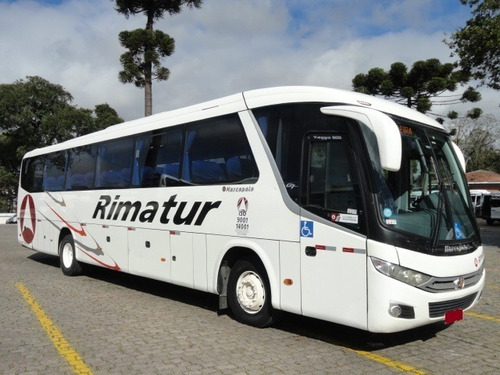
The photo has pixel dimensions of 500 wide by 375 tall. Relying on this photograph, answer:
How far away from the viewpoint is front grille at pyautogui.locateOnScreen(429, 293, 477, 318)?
512 centimetres

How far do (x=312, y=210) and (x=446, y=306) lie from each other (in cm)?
177

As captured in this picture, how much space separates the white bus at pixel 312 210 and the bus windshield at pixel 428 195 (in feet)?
0.05

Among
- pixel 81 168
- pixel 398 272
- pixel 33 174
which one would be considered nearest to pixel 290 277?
pixel 398 272

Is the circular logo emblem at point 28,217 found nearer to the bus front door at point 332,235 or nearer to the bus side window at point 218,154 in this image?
the bus side window at point 218,154

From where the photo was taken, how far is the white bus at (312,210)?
509cm

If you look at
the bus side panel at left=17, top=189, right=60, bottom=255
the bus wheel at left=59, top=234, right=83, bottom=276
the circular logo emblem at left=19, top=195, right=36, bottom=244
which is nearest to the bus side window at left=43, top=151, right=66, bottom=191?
the bus side panel at left=17, top=189, right=60, bottom=255

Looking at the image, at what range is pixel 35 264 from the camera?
537 inches

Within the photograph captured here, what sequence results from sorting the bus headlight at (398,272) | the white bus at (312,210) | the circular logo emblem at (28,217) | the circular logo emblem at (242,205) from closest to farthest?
the bus headlight at (398,272) → the white bus at (312,210) → the circular logo emblem at (242,205) → the circular logo emblem at (28,217)

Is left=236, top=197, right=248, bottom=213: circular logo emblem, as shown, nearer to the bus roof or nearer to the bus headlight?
the bus roof

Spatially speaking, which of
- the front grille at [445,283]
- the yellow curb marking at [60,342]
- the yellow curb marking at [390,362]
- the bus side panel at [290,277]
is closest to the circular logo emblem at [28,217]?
the yellow curb marking at [60,342]

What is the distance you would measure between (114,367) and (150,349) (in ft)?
2.10

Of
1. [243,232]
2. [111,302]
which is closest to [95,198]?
[111,302]

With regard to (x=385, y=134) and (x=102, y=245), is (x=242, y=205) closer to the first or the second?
(x=385, y=134)

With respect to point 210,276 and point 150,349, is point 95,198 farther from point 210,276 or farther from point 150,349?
point 150,349
